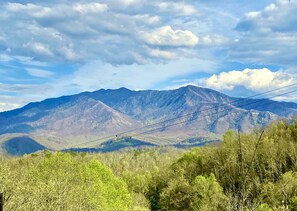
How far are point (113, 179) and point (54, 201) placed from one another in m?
43.6

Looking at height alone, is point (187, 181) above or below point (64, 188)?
below

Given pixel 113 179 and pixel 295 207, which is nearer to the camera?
pixel 295 207

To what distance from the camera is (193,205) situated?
96125 mm

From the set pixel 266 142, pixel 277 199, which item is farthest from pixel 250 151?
pixel 277 199

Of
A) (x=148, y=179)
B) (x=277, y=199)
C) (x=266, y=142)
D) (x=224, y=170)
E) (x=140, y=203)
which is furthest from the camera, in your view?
(x=148, y=179)

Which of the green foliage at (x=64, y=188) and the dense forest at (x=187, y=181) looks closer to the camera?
the green foliage at (x=64, y=188)

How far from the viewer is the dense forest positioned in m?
53.0

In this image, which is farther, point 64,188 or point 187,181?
point 187,181

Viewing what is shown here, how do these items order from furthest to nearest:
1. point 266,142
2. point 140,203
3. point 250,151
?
point 140,203 → point 266,142 → point 250,151

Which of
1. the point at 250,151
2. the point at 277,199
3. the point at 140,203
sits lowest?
the point at 140,203

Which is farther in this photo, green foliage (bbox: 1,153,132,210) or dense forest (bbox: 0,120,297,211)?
dense forest (bbox: 0,120,297,211)

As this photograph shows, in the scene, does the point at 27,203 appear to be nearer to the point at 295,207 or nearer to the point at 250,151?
the point at 295,207

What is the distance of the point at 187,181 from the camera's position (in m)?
109

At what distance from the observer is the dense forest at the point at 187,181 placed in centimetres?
5300
